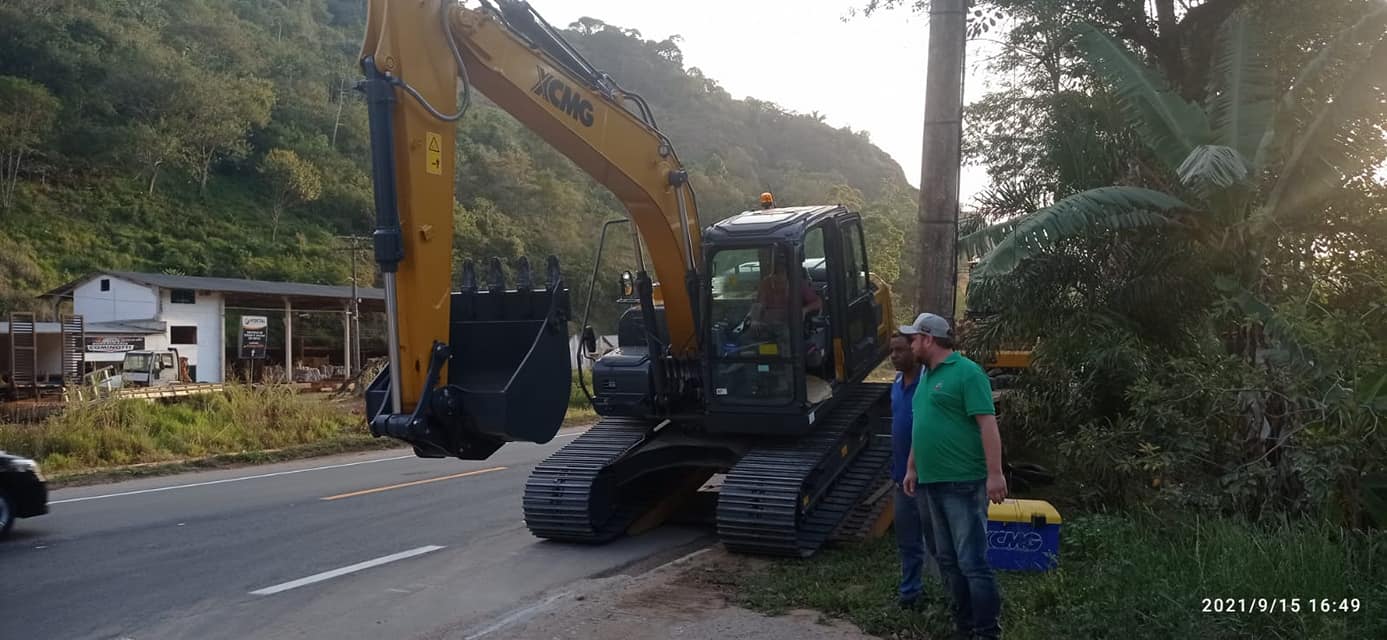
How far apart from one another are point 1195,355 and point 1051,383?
1287 mm

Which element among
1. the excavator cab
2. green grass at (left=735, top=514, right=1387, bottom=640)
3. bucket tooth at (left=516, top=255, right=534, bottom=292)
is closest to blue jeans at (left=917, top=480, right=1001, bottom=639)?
green grass at (left=735, top=514, right=1387, bottom=640)

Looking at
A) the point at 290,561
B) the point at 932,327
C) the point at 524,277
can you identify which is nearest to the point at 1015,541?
the point at 932,327

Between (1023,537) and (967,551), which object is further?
(1023,537)

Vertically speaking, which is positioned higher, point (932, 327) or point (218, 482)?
point (932, 327)

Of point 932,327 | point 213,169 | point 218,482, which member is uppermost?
point 213,169

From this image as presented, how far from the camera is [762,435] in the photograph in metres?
9.37

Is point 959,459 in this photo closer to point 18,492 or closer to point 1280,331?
point 1280,331

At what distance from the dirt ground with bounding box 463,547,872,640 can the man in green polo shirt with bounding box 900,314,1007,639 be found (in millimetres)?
765

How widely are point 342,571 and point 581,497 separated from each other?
197 centimetres

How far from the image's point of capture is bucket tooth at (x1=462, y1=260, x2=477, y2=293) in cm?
729

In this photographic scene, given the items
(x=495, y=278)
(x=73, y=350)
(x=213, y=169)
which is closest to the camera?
(x=495, y=278)

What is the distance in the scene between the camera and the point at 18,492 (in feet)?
32.1

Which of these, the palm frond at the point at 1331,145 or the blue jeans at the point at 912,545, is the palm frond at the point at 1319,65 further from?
the blue jeans at the point at 912,545
